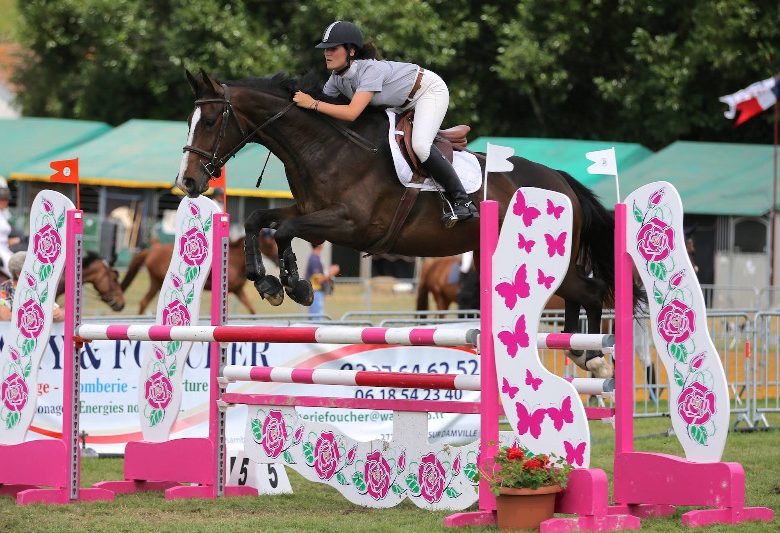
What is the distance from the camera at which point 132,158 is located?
1166 inches

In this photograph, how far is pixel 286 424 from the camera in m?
7.11

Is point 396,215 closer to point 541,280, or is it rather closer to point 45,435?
point 541,280

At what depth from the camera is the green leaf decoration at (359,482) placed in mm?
6914

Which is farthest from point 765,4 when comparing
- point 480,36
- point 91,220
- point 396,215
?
point 396,215

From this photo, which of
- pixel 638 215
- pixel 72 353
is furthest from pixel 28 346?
pixel 638 215

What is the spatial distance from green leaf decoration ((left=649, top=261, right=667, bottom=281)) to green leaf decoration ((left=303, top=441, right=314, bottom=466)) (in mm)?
2090

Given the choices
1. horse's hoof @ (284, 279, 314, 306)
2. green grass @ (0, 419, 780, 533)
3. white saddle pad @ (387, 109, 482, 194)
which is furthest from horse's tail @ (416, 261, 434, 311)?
horse's hoof @ (284, 279, 314, 306)

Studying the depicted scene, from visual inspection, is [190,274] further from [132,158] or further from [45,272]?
[132,158]

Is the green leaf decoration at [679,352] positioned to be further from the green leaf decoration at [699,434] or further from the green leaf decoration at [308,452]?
the green leaf decoration at [308,452]

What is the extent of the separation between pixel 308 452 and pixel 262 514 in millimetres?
404

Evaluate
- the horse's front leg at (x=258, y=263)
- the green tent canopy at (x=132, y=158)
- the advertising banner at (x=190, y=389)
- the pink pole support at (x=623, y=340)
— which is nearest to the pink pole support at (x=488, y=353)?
the pink pole support at (x=623, y=340)

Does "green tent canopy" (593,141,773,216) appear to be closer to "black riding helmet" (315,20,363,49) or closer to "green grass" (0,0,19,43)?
"black riding helmet" (315,20,363,49)

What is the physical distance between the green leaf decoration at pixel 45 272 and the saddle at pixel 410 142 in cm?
211

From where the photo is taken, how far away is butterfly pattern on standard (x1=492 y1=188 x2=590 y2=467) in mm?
5945
